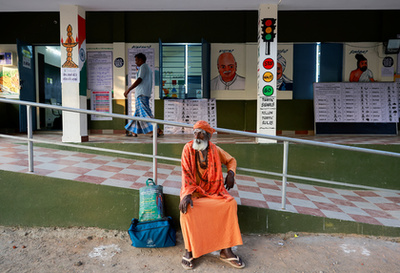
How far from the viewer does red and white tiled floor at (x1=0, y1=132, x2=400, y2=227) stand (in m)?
3.43

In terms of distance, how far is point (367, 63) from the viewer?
7.74 meters

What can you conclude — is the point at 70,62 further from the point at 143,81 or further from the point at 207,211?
the point at 207,211

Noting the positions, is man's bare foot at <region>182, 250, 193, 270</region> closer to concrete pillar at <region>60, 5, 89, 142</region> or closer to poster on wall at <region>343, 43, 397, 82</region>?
concrete pillar at <region>60, 5, 89, 142</region>

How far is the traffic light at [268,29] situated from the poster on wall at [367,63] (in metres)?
3.43

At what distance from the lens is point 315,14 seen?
768cm

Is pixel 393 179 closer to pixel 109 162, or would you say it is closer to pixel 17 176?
pixel 109 162

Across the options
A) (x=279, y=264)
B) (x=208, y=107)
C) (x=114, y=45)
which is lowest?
(x=279, y=264)

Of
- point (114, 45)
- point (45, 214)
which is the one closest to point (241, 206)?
point (45, 214)

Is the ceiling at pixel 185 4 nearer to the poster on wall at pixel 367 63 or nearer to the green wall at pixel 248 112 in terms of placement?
the poster on wall at pixel 367 63

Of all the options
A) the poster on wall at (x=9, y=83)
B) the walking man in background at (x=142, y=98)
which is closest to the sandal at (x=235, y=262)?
the walking man in background at (x=142, y=98)

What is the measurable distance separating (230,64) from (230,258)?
237 inches

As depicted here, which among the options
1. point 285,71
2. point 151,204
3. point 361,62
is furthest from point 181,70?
point 151,204

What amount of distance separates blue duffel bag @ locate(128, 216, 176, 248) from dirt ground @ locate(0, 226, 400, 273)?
0.08m

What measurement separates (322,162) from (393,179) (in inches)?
50.0
